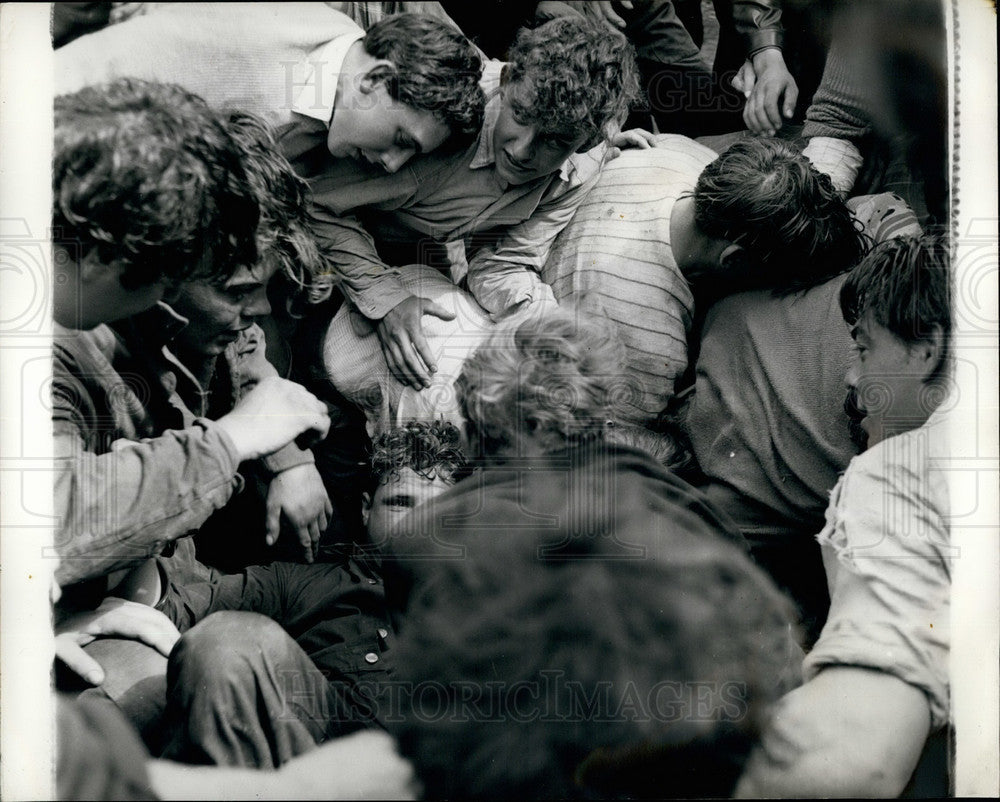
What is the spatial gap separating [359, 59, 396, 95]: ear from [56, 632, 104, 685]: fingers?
1.84 m

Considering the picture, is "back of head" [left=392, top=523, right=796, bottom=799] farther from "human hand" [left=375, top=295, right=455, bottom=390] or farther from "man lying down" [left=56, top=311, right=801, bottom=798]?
"human hand" [left=375, top=295, right=455, bottom=390]

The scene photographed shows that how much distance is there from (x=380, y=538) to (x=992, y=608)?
191 cm

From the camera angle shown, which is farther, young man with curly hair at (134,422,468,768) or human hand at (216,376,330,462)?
human hand at (216,376,330,462)

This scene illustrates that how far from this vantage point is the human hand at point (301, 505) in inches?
130

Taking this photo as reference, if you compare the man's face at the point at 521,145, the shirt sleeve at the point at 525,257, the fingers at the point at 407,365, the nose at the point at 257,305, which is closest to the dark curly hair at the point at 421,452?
the fingers at the point at 407,365

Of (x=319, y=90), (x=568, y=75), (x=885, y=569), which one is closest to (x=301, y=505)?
(x=319, y=90)

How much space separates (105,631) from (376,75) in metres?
1.84

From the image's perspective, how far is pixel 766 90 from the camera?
342 centimetres

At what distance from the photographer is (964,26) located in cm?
341

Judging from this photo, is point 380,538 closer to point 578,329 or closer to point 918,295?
A: point 578,329

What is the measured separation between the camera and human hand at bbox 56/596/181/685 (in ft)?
10.3

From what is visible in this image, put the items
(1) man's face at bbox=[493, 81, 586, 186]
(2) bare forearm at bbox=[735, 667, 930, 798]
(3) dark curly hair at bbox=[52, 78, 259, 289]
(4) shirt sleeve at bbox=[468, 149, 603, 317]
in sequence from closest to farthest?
(3) dark curly hair at bbox=[52, 78, 259, 289] → (2) bare forearm at bbox=[735, 667, 930, 798] → (1) man's face at bbox=[493, 81, 586, 186] → (4) shirt sleeve at bbox=[468, 149, 603, 317]

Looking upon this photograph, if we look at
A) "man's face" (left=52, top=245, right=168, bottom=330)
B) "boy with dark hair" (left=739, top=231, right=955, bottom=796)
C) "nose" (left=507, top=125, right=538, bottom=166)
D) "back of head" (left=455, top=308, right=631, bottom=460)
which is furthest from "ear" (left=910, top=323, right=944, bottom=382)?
"man's face" (left=52, top=245, right=168, bottom=330)

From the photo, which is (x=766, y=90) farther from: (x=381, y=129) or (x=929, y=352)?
(x=381, y=129)
